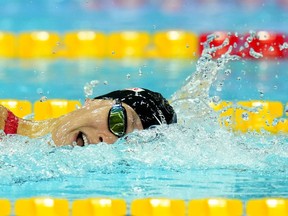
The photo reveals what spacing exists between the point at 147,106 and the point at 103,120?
0.56 feet

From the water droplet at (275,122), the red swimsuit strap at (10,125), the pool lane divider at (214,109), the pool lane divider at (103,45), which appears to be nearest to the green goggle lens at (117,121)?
the red swimsuit strap at (10,125)

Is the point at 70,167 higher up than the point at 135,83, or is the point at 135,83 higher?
Result: the point at 135,83

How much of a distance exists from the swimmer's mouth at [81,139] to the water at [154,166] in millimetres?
26

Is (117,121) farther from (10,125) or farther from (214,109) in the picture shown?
(214,109)

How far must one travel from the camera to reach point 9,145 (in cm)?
295

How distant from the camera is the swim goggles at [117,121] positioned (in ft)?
9.41

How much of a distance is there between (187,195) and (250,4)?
Result: 5.14 metres

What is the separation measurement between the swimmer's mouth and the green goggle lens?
3.8 inches

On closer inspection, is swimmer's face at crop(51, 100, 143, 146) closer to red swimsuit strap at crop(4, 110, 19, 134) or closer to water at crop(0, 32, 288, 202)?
water at crop(0, 32, 288, 202)

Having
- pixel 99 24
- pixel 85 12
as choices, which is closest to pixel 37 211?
pixel 99 24

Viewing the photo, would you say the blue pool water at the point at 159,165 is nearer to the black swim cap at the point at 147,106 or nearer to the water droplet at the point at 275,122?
the black swim cap at the point at 147,106

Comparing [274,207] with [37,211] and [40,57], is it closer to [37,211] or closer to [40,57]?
[37,211]

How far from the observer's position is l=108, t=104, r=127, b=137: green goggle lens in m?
2.87

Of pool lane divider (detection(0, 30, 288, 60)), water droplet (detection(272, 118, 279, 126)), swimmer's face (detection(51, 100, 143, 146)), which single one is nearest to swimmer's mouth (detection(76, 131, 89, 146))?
swimmer's face (detection(51, 100, 143, 146))
